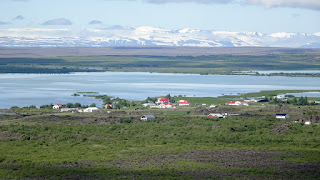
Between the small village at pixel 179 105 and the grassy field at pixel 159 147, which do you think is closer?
the grassy field at pixel 159 147

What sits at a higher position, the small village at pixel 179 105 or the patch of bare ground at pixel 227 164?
the small village at pixel 179 105

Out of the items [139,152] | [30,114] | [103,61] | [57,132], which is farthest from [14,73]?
[139,152]

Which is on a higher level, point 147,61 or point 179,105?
point 147,61

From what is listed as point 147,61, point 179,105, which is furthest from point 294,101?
point 147,61

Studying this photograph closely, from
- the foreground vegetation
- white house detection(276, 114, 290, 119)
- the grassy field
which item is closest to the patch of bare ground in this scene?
the grassy field

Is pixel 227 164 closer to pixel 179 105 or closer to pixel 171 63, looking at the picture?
pixel 179 105

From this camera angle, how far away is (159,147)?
88.9ft

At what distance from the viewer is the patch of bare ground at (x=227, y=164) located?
20.7m

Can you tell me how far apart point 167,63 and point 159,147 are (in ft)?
386

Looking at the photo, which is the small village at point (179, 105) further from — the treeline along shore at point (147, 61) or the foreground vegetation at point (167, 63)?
the foreground vegetation at point (167, 63)

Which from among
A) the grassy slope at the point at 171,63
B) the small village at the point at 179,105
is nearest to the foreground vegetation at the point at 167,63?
the grassy slope at the point at 171,63

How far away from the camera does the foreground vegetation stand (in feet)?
408

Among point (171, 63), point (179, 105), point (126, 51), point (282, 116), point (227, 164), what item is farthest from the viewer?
point (126, 51)

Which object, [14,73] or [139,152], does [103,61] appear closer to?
[14,73]
